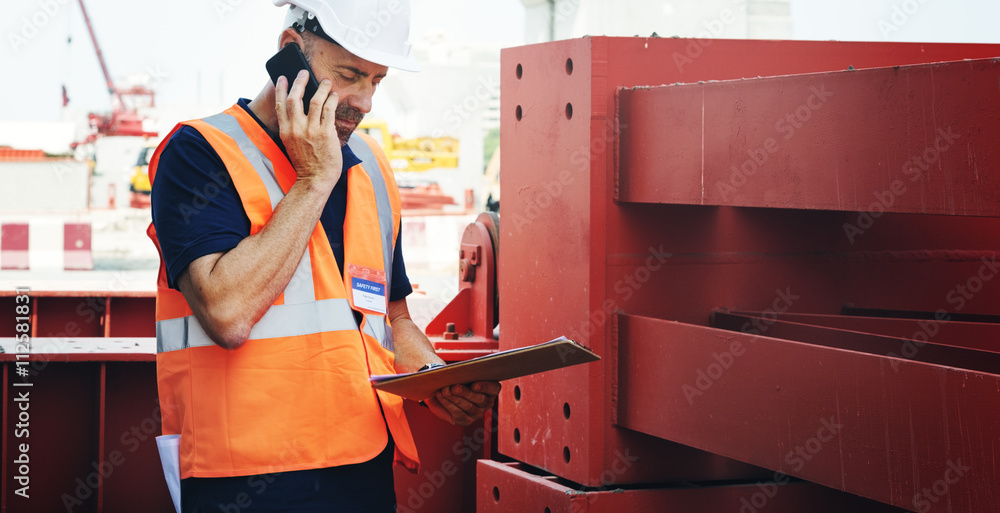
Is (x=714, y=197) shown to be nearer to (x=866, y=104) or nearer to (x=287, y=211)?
(x=866, y=104)

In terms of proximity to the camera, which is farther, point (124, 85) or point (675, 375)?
point (124, 85)

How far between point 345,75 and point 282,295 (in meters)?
0.54

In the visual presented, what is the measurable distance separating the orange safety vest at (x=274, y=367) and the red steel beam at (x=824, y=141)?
3.09ft

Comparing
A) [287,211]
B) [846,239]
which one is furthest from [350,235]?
[846,239]

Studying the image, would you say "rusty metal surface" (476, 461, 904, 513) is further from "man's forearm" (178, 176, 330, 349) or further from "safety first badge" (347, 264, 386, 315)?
"man's forearm" (178, 176, 330, 349)

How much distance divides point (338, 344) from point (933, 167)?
1.30 metres

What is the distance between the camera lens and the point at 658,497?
287 cm

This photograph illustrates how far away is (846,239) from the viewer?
3.14m

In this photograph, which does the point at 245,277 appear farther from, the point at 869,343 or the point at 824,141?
the point at 869,343

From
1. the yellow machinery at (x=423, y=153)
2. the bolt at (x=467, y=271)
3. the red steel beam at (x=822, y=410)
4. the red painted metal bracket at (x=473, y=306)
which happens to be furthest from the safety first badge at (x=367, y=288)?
the yellow machinery at (x=423, y=153)

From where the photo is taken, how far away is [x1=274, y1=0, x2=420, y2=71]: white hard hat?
85.2 inches

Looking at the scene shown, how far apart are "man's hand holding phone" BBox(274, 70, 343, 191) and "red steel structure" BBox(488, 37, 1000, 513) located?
36.3 inches

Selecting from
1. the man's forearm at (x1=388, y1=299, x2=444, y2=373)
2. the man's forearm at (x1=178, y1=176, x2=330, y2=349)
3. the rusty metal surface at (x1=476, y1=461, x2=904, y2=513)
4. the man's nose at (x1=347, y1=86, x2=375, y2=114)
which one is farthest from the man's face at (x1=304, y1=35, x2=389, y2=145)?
the rusty metal surface at (x1=476, y1=461, x2=904, y2=513)

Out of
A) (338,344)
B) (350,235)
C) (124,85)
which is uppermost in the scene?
(124,85)
